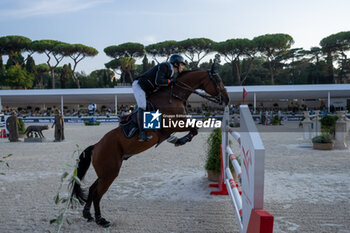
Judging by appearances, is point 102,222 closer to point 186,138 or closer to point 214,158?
point 186,138

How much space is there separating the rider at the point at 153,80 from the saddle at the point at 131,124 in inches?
3.4

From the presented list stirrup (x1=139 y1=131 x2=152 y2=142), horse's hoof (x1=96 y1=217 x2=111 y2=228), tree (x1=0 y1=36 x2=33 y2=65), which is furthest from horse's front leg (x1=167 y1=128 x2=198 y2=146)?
tree (x1=0 y1=36 x2=33 y2=65)

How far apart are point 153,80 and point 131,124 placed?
551 mm

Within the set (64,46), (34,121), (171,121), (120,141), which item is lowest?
(34,121)

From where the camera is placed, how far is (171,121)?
9.49ft

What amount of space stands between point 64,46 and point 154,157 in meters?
40.1

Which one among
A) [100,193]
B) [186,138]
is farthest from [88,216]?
[186,138]

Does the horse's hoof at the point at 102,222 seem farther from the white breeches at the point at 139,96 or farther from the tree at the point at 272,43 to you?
the tree at the point at 272,43

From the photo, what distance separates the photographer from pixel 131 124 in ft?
10.0

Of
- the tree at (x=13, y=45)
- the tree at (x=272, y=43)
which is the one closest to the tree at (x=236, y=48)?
the tree at (x=272, y=43)

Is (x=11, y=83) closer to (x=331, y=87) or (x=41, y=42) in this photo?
(x=41, y=42)

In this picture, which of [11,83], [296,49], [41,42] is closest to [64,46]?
[41,42]

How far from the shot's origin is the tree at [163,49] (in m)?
41.6

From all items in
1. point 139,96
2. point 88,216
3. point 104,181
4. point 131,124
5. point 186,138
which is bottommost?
point 88,216
